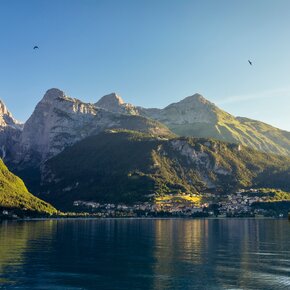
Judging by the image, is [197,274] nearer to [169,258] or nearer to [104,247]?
[169,258]

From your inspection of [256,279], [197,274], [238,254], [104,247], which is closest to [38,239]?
[104,247]

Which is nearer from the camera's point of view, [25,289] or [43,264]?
[25,289]

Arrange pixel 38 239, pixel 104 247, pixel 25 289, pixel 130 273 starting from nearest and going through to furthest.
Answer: pixel 25 289, pixel 130 273, pixel 104 247, pixel 38 239

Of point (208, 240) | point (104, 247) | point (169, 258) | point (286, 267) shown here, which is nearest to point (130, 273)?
point (169, 258)

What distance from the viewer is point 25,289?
74.4m

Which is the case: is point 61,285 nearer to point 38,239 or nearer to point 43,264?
point 43,264

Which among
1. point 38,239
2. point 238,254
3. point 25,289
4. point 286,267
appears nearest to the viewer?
point 25,289

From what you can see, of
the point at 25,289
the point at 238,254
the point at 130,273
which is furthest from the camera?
the point at 238,254

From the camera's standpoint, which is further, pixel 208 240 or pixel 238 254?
pixel 208 240

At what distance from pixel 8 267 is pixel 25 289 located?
20.2m

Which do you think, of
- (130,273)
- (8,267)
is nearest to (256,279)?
(130,273)

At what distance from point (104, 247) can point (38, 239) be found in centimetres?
3281

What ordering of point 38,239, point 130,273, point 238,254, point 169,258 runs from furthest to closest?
point 38,239, point 238,254, point 169,258, point 130,273

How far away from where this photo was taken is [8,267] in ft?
304
